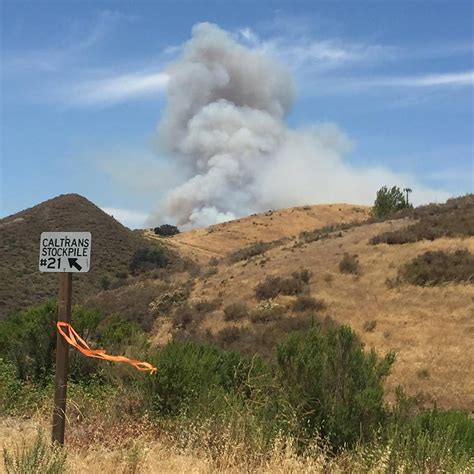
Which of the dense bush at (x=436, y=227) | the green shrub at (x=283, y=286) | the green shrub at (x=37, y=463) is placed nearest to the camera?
the green shrub at (x=37, y=463)

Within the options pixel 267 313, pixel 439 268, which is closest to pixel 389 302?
pixel 439 268

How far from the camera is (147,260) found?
5909 centimetres

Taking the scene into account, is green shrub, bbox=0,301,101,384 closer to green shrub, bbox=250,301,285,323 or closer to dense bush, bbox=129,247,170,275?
green shrub, bbox=250,301,285,323

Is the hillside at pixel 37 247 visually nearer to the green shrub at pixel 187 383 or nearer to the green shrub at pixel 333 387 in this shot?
the green shrub at pixel 187 383

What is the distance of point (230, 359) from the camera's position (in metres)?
10.1

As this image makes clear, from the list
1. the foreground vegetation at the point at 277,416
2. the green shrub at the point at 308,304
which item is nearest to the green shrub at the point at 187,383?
the foreground vegetation at the point at 277,416

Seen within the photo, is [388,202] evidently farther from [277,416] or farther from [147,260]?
[277,416]

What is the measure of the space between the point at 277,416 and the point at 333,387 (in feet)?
2.53

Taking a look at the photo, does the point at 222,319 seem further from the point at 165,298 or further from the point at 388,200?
the point at 388,200

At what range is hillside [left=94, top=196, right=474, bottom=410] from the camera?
18344mm

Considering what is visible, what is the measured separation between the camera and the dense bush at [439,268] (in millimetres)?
24188

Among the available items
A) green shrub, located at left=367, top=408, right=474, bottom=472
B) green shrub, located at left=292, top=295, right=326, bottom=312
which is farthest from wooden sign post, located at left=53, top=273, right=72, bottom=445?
green shrub, located at left=292, top=295, right=326, bottom=312

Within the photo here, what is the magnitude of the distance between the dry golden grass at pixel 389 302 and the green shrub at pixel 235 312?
17.6 inches

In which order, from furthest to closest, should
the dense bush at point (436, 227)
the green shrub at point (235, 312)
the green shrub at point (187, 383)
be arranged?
the dense bush at point (436, 227) < the green shrub at point (235, 312) < the green shrub at point (187, 383)
